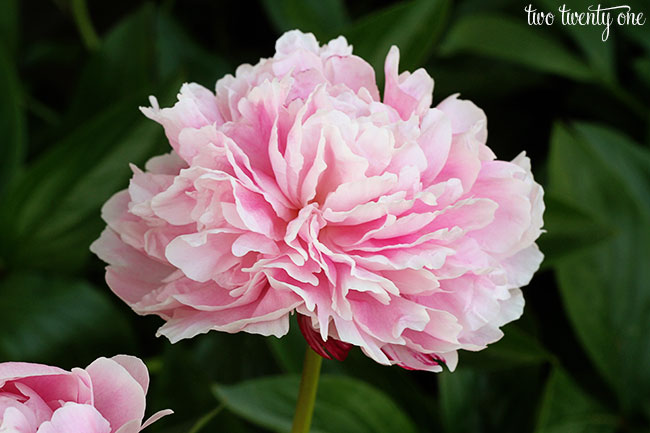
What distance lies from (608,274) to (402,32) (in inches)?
9.5

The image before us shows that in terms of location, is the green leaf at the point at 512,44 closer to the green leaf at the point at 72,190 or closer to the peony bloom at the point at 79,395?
the green leaf at the point at 72,190

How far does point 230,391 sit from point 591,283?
298mm

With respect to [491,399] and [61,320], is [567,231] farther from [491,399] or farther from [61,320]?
[61,320]

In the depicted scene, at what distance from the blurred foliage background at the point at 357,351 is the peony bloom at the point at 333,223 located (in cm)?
14

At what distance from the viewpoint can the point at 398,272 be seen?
0.28 meters

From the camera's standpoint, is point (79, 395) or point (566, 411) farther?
point (566, 411)

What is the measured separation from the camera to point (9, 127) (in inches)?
24.1

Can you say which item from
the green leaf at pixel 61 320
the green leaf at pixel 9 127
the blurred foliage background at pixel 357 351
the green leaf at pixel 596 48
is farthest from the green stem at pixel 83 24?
the green leaf at pixel 596 48

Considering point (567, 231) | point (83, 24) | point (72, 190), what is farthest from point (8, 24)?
point (567, 231)

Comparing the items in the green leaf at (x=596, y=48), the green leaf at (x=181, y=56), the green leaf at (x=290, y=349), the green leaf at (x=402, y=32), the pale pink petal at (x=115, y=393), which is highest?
the pale pink petal at (x=115, y=393)

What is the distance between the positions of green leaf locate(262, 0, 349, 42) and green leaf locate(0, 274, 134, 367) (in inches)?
11.0

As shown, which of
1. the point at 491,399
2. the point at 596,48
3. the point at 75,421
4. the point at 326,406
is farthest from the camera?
the point at 596,48

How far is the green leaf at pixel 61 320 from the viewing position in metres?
0.52

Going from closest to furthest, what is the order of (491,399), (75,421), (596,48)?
(75,421) → (491,399) → (596,48)
